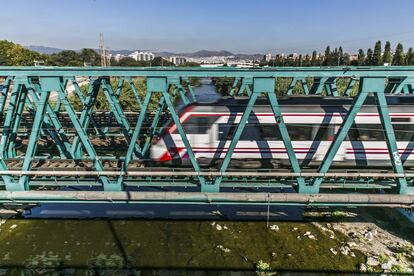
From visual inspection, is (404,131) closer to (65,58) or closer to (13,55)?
(13,55)

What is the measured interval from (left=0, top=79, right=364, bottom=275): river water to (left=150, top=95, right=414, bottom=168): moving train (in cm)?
161

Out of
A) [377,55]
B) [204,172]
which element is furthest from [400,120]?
[377,55]

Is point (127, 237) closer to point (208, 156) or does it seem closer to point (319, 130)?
point (208, 156)

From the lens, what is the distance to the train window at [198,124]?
12594 millimetres

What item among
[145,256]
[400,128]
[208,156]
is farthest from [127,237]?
[400,128]

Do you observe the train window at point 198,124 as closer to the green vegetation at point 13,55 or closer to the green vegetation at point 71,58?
the green vegetation at point 13,55

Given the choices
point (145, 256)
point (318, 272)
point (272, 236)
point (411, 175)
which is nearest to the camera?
point (411, 175)

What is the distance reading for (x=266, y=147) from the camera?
12.8 metres

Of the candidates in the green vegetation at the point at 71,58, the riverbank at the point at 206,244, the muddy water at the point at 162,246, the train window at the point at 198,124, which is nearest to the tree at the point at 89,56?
the green vegetation at the point at 71,58

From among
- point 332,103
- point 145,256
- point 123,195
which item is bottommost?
point 145,256

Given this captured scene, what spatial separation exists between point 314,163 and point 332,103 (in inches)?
104

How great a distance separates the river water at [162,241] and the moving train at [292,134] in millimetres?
1608

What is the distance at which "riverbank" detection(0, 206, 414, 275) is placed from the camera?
35.4ft

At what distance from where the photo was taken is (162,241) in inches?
477
